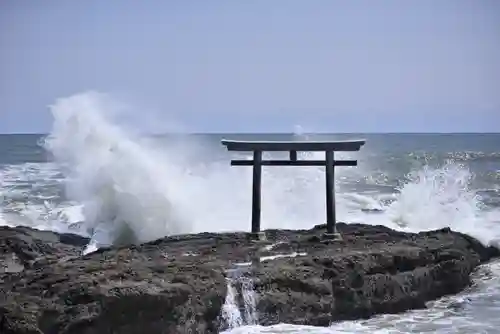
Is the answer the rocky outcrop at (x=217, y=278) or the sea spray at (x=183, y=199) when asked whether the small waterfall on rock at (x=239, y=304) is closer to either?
the rocky outcrop at (x=217, y=278)

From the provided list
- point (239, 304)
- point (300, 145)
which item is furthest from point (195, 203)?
point (239, 304)

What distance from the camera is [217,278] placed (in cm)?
883

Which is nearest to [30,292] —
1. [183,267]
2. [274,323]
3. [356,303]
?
[183,267]

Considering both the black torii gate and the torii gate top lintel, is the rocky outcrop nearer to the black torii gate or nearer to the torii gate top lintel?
the black torii gate

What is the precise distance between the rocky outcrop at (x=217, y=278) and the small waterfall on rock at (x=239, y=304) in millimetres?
100

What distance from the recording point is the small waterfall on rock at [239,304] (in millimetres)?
8609

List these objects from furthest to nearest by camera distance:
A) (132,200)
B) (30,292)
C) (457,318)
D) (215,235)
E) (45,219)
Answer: (45,219)
(132,200)
(215,235)
(457,318)
(30,292)

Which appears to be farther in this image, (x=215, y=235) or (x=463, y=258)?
(x=215, y=235)

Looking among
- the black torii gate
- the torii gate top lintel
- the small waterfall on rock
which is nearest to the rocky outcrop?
the small waterfall on rock

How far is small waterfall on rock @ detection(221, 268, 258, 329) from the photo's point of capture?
8.61 m

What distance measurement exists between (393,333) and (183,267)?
2.91m

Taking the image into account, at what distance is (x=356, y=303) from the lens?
378 inches

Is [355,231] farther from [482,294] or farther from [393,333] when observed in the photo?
[393,333]

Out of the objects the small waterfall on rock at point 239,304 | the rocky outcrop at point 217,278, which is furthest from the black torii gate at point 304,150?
the small waterfall on rock at point 239,304
